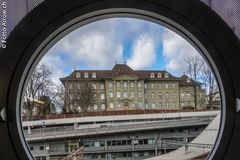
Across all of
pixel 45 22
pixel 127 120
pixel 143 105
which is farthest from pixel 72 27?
pixel 143 105

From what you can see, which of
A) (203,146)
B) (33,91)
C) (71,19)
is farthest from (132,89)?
(71,19)

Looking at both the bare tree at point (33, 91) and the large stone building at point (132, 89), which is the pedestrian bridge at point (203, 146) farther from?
the large stone building at point (132, 89)

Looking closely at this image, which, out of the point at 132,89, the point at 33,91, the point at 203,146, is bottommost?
the point at 203,146

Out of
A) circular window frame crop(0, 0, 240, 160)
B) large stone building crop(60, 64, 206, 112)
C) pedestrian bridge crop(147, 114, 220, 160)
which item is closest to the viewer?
circular window frame crop(0, 0, 240, 160)

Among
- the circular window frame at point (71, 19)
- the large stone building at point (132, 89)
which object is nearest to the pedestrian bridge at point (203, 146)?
the circular window frame at point (71, 19)

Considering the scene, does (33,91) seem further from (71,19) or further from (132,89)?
(132,89)

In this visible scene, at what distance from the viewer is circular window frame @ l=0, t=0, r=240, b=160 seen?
4.03 ft

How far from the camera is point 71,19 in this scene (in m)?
1.30

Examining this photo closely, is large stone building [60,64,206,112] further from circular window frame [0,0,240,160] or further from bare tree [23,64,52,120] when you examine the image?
circular window frame [0,0,240,160]

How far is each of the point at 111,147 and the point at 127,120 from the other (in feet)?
8.64

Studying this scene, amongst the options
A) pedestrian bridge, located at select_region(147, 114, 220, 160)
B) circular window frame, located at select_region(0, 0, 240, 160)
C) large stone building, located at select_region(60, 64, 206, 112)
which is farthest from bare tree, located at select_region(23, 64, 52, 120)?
large stone building, located at select_region(60, 64, 206, 112)

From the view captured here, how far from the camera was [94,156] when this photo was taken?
1256 cm

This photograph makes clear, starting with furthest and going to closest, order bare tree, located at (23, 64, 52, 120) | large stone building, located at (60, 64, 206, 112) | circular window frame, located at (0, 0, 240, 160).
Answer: large stone building, located at (60, 64, 206, 112), bare tree, located at (23, 64, 52, 120), circular window frame, located at (0, 0, 240, 160)

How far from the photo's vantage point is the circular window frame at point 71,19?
4.03 feet
